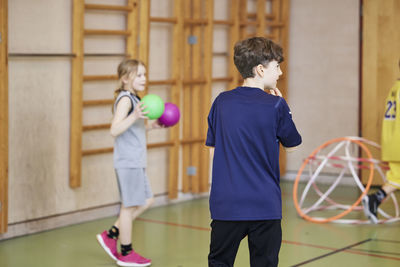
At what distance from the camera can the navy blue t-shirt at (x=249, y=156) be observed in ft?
8.23

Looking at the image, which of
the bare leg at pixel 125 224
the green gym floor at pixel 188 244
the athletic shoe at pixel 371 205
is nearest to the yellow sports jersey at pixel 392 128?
the athletic shoe at pixel 371 205

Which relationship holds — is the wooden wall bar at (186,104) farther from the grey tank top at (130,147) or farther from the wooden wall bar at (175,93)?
the grey tank top at (130,147)

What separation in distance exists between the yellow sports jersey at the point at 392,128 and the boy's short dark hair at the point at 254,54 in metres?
2.92

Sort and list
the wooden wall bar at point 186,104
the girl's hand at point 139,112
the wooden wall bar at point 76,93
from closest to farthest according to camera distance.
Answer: the girl's hand at point 139,112, the wooden wall bar at point 76,93, the wooden wall bar at point 186,104

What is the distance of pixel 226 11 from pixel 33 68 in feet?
8.89

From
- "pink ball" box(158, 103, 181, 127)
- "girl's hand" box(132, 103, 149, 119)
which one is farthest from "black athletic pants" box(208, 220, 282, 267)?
"pink ball" box(158, 103, 181, 127)

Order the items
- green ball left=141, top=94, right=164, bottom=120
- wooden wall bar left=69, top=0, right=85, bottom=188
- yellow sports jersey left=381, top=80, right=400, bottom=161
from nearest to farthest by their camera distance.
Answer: green ball left=141, top=94, right=164, bottom=120
wooden wall bar left=69, top=0, right=85, bottom=188
yellow sports jersey left=381, top=80, right=400, bottom=161

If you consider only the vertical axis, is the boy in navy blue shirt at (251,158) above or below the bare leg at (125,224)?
above

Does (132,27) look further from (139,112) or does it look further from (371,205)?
(371,205)

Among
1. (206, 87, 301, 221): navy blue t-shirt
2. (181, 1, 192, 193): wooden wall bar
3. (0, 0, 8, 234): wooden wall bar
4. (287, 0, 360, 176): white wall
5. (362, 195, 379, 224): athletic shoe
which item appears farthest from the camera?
(287, 0, 360, 176): white wall

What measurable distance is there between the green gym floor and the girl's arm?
34.8 inches

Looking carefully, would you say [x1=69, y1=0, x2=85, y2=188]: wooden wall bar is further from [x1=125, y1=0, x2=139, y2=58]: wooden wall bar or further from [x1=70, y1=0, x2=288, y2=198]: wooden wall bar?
[x1=125, y1=0, x2=139, y2=58]: wooden wall bar

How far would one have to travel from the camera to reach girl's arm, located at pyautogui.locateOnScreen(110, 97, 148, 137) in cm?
390

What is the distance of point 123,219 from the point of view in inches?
159
